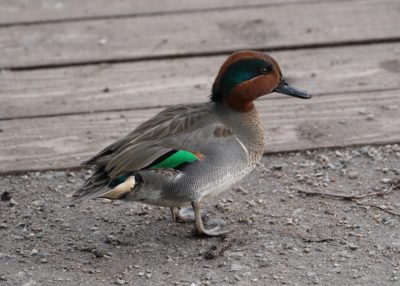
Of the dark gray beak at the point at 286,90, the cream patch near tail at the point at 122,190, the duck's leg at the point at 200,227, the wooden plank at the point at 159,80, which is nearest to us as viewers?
the cream patch near tail at the point at 122,190

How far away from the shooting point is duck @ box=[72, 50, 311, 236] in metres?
4.34

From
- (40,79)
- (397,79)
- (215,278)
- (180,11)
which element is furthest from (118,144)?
(180,11)

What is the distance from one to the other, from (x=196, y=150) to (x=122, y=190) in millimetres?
403

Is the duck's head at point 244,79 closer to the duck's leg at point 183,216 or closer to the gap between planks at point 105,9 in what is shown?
the duck's leg at point 183,216

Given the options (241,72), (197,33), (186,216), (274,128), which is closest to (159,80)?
(197,33)

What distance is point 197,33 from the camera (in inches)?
262

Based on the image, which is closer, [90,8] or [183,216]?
[183,216]

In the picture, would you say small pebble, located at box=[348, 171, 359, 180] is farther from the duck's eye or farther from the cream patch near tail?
the cream patch near tail

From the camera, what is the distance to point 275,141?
17.7 feet

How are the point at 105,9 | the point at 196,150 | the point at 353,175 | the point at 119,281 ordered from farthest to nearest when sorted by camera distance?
the point at 105,9
the point at 353,175
the point at 196,150
the point at 119,281

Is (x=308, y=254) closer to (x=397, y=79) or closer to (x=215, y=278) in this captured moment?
A: (x=215, y=278)

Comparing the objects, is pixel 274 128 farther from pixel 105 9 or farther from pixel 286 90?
pixel 105 9

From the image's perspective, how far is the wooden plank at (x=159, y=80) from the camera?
19.1ft

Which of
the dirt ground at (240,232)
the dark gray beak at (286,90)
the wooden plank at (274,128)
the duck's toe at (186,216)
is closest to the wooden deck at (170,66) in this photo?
the wooden plank at (274,128)
